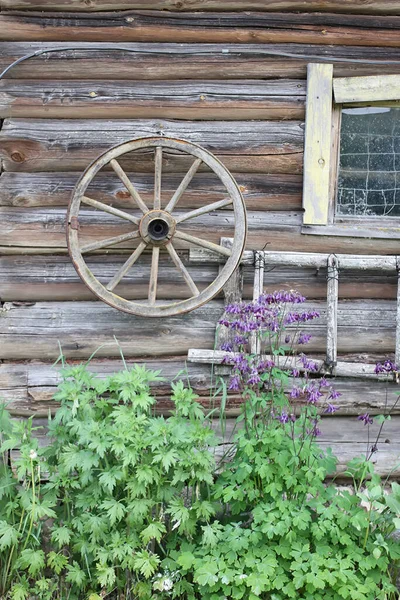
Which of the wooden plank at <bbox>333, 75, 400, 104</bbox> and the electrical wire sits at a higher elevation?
the electrical wire

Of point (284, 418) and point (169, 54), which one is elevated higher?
point (169, 54)

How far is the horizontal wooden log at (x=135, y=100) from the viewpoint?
447cm

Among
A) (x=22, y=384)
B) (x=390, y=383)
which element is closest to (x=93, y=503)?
(x=22, y=384)

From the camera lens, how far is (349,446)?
15.3ft

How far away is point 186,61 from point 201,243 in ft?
3.63

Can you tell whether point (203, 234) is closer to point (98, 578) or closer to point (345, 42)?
point (345, 42)

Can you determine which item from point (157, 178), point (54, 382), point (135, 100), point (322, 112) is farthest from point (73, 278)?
point (322, 112)

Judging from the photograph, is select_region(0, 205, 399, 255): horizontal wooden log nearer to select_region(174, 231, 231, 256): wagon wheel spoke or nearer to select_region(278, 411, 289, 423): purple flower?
select_region(174, 231, 231, 256): wagon wheel spoke

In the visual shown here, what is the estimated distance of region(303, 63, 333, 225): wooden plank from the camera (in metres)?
4.51

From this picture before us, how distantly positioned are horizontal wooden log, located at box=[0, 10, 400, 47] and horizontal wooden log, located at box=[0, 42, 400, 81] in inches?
1.7

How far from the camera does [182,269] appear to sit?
14.1ft

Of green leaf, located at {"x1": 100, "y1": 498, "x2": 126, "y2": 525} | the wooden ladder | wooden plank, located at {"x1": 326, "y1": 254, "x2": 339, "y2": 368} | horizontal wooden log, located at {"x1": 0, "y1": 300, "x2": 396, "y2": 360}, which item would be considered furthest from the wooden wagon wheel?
green leaf, located at {"x1": 100, "y1": 498, "x2": 126, "y2": 525}

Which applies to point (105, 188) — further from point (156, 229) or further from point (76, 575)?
point (76, 575)

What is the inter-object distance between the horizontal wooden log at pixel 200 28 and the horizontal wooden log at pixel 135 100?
0.26 metres
